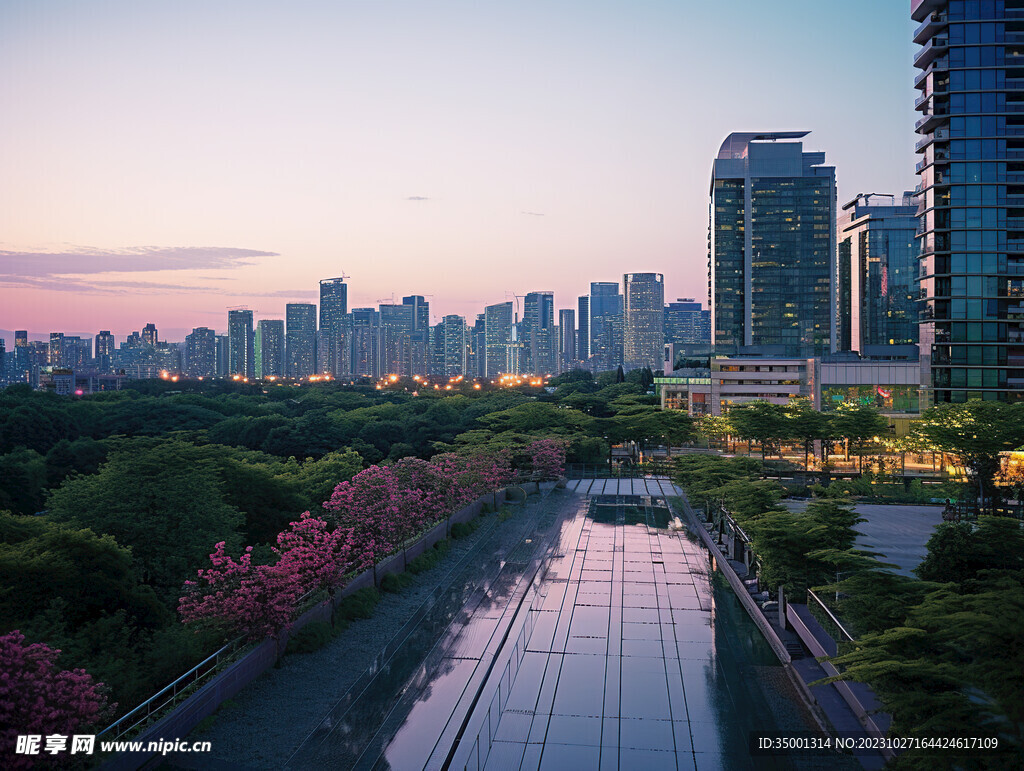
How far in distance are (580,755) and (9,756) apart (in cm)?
750

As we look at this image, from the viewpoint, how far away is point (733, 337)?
11694cm

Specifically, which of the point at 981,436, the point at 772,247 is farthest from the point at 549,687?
the point at 772,247

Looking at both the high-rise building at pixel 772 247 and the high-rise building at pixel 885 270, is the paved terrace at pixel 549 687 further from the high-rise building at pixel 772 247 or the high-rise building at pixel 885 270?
the high-rise building at pixel 885 270

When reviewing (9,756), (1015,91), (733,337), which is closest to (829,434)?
(1015,91)

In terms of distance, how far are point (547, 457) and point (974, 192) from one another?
94.2 ft

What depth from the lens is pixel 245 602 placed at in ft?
45.9

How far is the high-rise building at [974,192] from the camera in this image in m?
42.6

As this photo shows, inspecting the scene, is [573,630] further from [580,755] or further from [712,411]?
[712,411]

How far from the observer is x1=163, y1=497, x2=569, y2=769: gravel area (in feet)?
37.3

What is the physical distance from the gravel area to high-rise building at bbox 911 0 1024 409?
37602mm

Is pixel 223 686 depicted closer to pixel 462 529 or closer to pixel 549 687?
pixel 549 687

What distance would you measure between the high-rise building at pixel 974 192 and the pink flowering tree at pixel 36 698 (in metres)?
46.7

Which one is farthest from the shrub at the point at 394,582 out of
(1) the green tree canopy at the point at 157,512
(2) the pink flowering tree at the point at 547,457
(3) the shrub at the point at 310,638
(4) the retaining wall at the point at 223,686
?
(2) the pink flowering tree at the point at 547,457

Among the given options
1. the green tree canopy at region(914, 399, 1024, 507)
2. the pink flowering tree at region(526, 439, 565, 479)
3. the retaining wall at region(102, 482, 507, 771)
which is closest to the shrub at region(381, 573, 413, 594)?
the retaining wall at region(102, 482, 507, 771)
